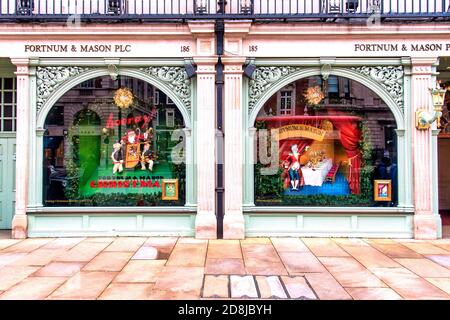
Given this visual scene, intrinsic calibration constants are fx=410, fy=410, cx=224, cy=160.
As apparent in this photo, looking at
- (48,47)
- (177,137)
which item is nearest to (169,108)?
(177,137)

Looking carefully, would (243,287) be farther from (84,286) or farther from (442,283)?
(442,283)

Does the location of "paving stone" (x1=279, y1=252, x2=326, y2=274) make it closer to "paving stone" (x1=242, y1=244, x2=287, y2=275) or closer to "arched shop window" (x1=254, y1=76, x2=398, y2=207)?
"paving stone" (x1=242, y1=244, x2=287, y2=275)

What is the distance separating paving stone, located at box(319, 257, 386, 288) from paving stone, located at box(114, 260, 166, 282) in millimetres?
2792

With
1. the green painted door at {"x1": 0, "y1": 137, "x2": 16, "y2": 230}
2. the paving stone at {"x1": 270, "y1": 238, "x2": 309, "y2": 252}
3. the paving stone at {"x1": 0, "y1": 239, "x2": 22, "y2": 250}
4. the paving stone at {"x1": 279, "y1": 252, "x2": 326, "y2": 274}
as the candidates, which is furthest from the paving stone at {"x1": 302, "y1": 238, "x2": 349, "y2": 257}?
the green painted door at {"x1": 0, "y1": 137, "x2": 16, "y2": 230}

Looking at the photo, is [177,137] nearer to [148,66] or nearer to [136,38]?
[148,66]

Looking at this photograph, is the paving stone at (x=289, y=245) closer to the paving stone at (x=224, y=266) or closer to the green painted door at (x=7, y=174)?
the paving stone at (x=224, y=266)

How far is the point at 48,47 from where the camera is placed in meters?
9.22

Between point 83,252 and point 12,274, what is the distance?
1.58 m

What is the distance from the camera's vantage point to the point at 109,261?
7.18m

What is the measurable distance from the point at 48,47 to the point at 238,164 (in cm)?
502

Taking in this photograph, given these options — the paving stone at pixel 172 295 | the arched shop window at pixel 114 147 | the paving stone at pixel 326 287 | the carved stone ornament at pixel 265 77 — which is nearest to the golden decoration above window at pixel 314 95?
the carved stone ornament at pixel 265 77

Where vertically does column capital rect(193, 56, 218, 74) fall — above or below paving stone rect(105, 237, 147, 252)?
above

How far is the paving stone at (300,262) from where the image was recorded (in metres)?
6.70

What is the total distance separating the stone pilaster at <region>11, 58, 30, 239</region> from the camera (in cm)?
908
